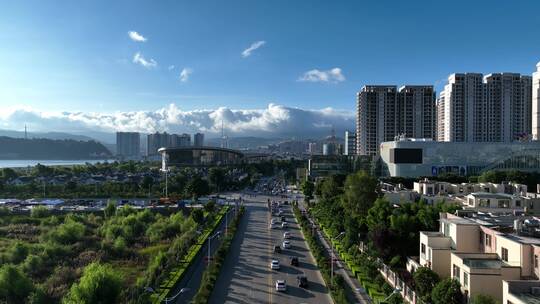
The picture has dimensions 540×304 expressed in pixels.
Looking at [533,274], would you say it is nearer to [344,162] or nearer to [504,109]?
[344,162]

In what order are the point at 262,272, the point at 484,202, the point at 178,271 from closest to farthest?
1. the point at 178,271
2. the point at 262,272
3. the point at 484,202

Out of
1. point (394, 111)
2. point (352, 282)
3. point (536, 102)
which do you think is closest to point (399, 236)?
point (352, 282)

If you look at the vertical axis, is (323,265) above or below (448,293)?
below

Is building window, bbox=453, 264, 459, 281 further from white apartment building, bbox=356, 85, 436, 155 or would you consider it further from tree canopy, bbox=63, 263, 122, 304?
white apartment building, bbox=356, 85, 436, 155

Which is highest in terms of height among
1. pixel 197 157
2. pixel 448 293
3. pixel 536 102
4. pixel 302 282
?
pixel 536 102

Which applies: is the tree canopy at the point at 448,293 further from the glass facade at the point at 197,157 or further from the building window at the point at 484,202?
the glass facade at the point at 197,157

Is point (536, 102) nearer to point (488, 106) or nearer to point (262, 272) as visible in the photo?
point (488, 106)
